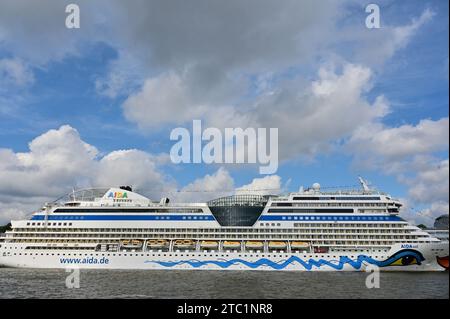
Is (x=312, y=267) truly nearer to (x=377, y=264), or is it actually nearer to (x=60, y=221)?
(x=377, y=264)

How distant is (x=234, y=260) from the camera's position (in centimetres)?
4872

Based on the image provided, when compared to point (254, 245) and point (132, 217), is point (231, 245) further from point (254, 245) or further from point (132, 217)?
point (132, 217)

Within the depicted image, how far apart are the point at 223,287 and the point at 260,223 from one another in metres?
21.8

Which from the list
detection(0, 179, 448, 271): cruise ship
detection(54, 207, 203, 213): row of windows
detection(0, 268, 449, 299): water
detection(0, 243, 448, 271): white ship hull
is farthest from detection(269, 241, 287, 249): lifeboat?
detection(54, 207, 203, 213): row of windows

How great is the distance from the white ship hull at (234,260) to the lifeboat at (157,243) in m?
2.16

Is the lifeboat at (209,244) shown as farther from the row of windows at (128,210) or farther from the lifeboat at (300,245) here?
the lifeboat at (300,245)

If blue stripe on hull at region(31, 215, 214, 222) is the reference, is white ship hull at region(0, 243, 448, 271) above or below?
below

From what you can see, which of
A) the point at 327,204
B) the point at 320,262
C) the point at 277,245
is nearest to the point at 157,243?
the point at 277,245

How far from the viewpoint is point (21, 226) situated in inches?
2125

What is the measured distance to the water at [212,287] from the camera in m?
28.9

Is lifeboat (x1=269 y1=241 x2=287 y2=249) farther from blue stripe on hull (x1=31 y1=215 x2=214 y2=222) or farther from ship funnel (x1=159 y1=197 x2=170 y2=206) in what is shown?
ship funnel (x1=159 y1=197 x2=170 y2=206)

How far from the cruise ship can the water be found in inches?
324

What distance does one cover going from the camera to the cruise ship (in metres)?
48.4

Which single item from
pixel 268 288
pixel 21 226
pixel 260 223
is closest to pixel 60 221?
pixel 21 226
